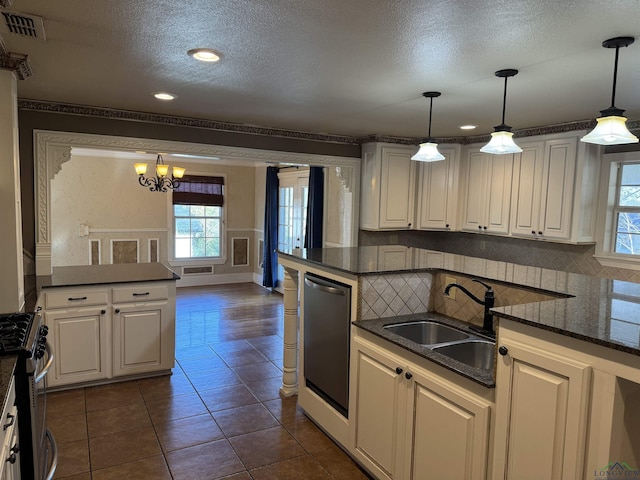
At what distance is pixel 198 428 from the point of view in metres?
3.05

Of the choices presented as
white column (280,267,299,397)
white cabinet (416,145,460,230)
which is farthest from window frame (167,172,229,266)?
white column (280,267,299,397)

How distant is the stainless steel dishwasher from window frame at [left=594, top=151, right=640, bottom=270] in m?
2.87

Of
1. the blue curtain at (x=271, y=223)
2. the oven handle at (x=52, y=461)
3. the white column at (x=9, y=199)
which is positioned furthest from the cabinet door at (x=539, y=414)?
the blue curtain at (x=271, y=223)

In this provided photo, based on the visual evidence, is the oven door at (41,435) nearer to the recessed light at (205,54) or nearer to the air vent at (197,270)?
the recessed light at (205,54)

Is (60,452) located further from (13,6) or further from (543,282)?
(543,282)

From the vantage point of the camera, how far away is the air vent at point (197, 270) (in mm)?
7930

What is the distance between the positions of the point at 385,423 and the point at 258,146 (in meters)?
3.24

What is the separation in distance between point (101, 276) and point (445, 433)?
124 inches

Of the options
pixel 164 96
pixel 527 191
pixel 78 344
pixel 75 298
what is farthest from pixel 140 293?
pixel 527 191

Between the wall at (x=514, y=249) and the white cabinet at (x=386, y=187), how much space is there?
0.26m

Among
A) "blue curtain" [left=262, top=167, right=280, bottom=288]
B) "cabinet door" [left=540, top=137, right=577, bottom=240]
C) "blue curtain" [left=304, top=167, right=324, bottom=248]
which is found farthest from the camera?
"blue curtain" [left=262, top=167, right=280, bottom=288]

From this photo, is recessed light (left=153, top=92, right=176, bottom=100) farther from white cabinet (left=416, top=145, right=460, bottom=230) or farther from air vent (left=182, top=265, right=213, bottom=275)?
air vent (left=182, top=265, right=213, bottom=275)

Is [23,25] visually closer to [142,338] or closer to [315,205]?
→ [142,338]

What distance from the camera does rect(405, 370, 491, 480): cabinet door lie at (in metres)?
1.79
